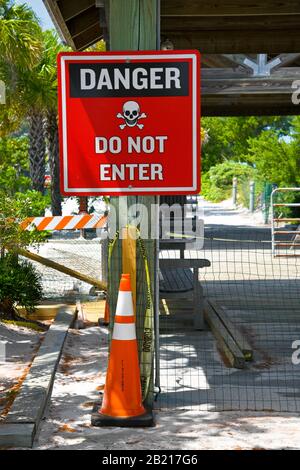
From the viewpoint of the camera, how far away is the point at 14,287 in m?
9.30

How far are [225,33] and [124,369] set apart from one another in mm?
6835

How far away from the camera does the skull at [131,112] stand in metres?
5.88

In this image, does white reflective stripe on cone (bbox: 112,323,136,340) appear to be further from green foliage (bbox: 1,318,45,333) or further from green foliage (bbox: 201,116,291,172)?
green foliage (bbox: 201,116,291,172)

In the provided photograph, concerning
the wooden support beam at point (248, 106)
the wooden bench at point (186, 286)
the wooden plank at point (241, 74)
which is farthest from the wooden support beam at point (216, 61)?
the wooden bench at point (186, 286)

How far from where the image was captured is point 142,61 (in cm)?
581

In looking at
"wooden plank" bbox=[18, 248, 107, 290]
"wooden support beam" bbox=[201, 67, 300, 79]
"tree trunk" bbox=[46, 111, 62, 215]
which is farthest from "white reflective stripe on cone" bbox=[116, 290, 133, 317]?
"tree trunk" bbox=[46, 111, 62, 215]

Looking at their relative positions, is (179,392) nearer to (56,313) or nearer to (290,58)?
(56,313)

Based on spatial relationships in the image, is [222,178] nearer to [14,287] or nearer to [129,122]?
[14,287]

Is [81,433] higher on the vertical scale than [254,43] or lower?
lower

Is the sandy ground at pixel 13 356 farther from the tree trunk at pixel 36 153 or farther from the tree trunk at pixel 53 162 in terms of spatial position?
the tree trunk at pixel 36 153

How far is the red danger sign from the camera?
5.82 meters

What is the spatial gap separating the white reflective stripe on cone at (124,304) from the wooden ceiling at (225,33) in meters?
3.58
